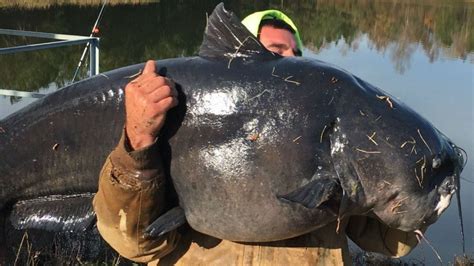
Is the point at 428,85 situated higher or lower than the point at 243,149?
lower

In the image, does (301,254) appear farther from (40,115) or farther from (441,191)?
(40,115)

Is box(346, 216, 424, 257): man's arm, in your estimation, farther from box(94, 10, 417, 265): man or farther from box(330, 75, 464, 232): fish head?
box(330, 75, 464, 232): fish head

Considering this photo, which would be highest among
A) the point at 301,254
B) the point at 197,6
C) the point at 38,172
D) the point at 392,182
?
the point at 392,182

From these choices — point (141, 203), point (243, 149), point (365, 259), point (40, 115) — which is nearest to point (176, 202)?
point (141, 203)

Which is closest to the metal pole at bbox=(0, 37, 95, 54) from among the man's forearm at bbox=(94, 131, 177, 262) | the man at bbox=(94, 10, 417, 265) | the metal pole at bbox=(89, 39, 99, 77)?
the metal pole at bbox=(89, 39, 99, 77)

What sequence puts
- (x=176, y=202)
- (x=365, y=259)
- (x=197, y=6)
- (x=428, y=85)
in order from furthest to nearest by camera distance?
1. (x=197, y=6)
2. (x=428, y=85)
3. (x=365, y=259)
4. (x=176, y=202)

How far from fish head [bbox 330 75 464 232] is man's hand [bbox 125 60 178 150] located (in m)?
0.65

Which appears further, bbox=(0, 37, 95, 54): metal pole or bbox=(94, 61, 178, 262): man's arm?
bbox=(0, 37, 95, 54): metal pole

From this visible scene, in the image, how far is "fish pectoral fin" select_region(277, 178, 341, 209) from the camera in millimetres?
2238

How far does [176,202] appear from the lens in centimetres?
249

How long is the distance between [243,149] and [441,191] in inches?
30.6

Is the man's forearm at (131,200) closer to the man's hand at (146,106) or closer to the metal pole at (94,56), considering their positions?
the man's hand at (146,106)

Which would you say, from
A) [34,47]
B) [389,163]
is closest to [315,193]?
[389,163]

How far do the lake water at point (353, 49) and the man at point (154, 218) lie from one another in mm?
2296
